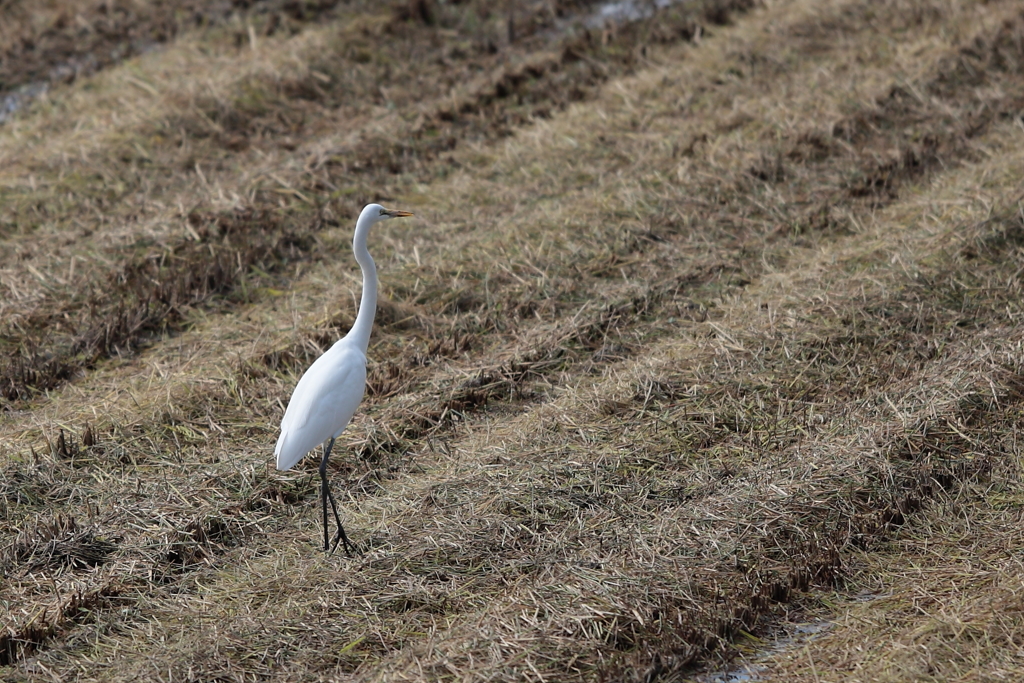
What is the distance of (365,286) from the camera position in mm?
5543

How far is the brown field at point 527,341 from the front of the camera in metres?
4.66

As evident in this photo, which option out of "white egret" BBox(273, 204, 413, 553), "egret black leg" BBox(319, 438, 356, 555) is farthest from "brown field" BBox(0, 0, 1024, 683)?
"white egret" BBox(273, 204, 413, 553)

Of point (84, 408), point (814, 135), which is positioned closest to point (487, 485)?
point (84, 408)

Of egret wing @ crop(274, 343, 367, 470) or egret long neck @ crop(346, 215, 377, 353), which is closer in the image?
egret wing @ crop(274, 343, 367, 470)

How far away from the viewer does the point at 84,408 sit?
248 inches

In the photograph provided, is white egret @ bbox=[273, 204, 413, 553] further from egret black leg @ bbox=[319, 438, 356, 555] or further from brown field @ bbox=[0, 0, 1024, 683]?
brown field @ bbox=[0, 0, 1024, 683]

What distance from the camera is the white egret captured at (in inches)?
202

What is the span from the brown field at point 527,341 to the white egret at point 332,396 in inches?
17.9

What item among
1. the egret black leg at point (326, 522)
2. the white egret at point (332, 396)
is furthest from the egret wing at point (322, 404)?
the egret black leg at point (326, 522)

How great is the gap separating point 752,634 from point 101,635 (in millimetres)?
2797

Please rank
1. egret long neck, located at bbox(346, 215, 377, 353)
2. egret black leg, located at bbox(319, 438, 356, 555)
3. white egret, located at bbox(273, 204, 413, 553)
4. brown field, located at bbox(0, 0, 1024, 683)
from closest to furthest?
brown field, located at bbox(0, 0, 1024, 683) → egret black leg, located at bbox(319, 438, 356, 555) → white egret, located at bbox(273, 204, 413, 553) → egret long neck, located at bbox(346, 215, 377, 353)

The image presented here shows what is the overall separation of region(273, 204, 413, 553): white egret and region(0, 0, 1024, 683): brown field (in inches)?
17.9

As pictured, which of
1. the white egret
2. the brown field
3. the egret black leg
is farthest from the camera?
the white egret

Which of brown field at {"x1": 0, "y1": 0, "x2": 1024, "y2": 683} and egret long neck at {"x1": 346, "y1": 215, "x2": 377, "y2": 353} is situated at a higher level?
egret long neck at {"x1": 346, "y1": 215, "x2": 377, "y2": 353}
